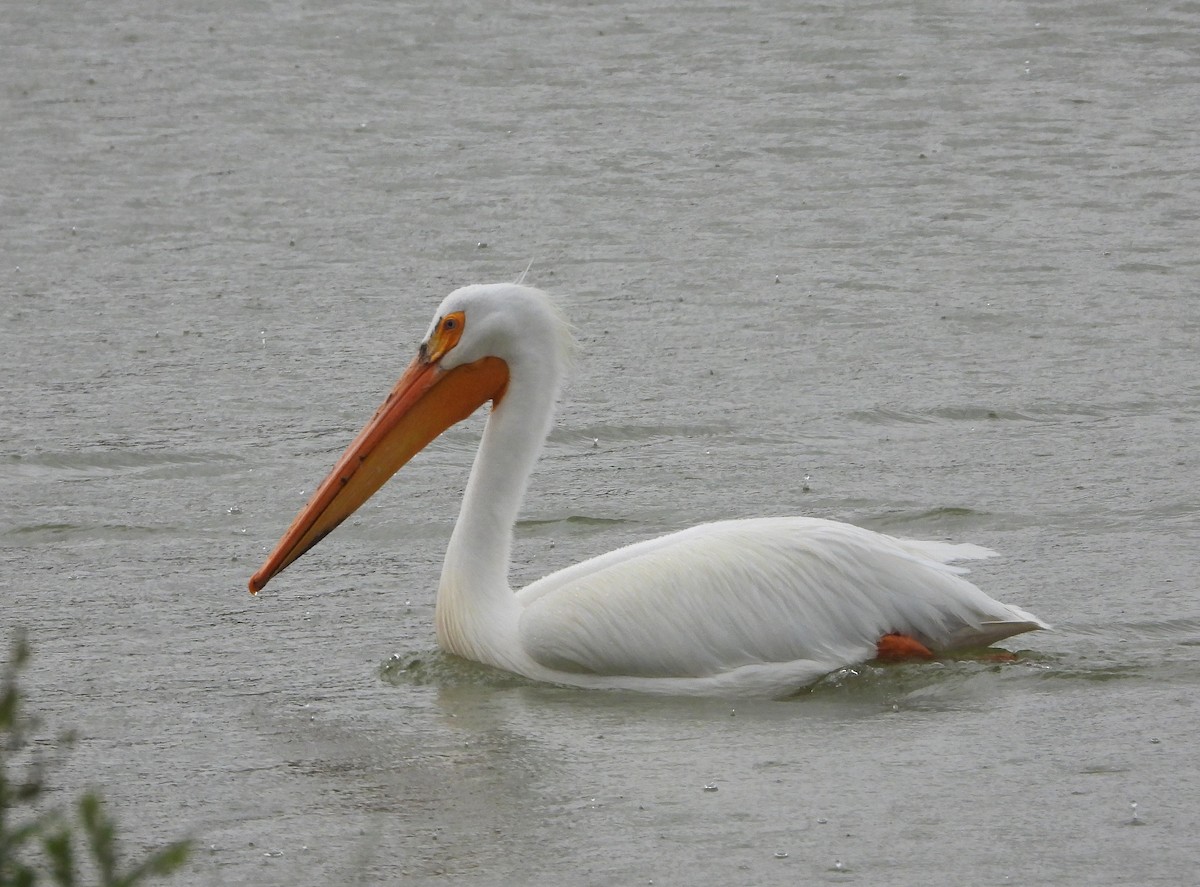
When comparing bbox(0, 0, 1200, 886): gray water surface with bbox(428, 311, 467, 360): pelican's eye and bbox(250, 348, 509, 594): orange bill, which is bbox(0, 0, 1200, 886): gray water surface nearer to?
bbox(250, 348, 509, 594): orange bill

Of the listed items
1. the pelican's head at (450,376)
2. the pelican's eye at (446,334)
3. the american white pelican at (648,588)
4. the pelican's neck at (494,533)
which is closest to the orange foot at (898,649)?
the american white pelican at (648,588)

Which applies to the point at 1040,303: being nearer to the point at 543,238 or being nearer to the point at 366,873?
the point at 543,238

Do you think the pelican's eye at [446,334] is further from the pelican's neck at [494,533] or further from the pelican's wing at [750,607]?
the pelican's wing at [750,607]

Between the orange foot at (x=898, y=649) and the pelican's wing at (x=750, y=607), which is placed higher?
the pelican's wing at (x=750, y=607)

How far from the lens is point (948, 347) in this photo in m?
7.26

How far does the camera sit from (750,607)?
471 cm

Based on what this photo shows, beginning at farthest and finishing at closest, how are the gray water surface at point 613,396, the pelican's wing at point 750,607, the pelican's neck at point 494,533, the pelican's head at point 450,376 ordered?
the pelican's head at point 450,376 < the pelican's neck at point 494,533 < the pelican's wing at point 750,607 < the gray water surface at point 613,396

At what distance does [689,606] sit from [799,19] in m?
7.56

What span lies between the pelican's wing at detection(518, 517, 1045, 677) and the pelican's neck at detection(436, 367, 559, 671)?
0.08m

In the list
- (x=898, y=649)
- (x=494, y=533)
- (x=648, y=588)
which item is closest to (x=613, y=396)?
(x=494, y=533)

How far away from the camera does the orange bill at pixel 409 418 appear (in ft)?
16.4

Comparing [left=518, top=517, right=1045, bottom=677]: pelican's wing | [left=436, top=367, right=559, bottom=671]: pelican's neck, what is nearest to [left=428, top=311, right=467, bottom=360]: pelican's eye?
[left=436, top=367, right=559, bottom=671]: pelican's neck

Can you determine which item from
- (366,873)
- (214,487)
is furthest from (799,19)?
(366,873)

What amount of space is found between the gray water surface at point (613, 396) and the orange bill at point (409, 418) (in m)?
0.36
